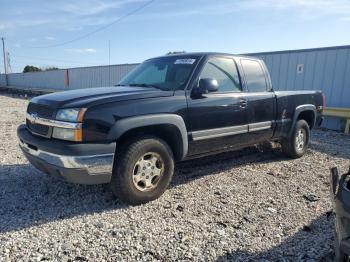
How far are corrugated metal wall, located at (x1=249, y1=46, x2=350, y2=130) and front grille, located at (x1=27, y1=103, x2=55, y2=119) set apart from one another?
937cm

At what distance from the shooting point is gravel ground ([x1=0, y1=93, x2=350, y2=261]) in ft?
10.1

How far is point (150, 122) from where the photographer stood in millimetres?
3904

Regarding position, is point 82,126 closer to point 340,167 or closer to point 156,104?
point 156,104

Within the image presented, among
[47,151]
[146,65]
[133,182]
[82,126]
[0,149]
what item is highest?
[146,65]

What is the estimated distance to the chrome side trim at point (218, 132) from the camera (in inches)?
176

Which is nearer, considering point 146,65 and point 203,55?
point 203,55

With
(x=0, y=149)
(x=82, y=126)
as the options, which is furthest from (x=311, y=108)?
(x=0, y=149)

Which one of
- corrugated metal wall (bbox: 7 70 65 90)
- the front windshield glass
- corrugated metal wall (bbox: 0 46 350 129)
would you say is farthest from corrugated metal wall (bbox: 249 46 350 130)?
corrugated metal wall (bbox: 7 70 65 90)

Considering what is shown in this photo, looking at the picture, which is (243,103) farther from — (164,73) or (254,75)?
(164,73)

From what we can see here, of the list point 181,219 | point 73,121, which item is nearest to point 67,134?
point 73,121

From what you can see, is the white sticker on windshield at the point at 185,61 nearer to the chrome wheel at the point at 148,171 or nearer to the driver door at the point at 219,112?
the driver door at the point at 219,112

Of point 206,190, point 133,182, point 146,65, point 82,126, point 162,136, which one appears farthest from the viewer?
point 146,65

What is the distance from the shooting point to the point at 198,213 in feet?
12.8

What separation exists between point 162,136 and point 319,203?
7.28ft
